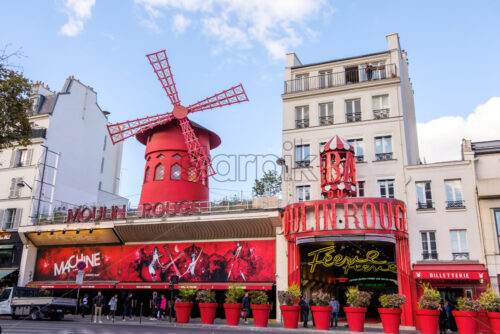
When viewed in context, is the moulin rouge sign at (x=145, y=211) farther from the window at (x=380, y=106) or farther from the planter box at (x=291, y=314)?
the window at (x=380, y=106)

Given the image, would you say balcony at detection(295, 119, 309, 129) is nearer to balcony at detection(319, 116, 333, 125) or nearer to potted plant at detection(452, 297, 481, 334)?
balcony at detection(319, 116, 333, 125)

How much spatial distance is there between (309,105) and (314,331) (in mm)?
10114

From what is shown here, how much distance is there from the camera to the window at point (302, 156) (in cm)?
1967

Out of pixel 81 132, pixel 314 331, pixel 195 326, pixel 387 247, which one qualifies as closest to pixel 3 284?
pixel 81 132

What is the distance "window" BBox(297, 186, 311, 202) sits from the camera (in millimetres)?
19250

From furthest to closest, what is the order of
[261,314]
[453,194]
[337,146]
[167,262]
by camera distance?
[167,262]
[337,146]
[453,194]
[261,314]

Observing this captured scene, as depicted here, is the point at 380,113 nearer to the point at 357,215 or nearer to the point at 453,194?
the point at 453,194

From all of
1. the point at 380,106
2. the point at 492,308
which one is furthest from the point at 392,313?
the point at 380,106

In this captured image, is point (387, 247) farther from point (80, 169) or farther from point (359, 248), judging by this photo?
point (80, 169)

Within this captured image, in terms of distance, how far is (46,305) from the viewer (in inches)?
664

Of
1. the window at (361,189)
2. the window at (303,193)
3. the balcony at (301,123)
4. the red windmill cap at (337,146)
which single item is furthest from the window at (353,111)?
the window at (303,193)

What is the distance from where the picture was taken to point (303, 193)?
63.5 feet

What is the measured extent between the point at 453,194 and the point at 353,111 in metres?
5.33

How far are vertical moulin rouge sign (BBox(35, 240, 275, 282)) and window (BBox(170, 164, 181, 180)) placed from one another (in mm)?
3728
